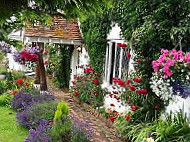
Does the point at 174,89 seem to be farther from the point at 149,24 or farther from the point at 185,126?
the point at 149,24

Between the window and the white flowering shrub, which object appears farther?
the window

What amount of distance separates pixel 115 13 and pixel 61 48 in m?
7.35

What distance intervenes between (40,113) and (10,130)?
113 cm

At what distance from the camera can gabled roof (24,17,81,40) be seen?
462 inches

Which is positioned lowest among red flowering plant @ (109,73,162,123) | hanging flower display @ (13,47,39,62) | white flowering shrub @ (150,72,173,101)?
red flowering plant @ (109,73,162,123)

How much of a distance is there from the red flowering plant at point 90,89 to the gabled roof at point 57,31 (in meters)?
2.59

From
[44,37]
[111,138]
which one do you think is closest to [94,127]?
[111,138]

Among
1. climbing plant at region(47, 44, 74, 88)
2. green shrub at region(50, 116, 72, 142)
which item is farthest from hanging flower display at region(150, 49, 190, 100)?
climbing plant at region(47, 44, 74, 88)

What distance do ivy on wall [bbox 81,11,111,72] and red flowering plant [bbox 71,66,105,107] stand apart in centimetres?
36

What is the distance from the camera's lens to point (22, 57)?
A: 9.70 meters

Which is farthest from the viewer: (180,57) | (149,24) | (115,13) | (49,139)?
(115,13)

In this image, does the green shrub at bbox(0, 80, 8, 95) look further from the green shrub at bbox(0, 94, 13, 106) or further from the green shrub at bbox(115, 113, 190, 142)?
the green shrub at bbox(115, 113, 190, 142)

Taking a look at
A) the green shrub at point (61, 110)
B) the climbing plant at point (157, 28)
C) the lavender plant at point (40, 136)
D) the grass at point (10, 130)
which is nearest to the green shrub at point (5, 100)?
the grass at point (10, 130)

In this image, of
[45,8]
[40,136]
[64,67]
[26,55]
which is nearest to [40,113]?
[40,136]
